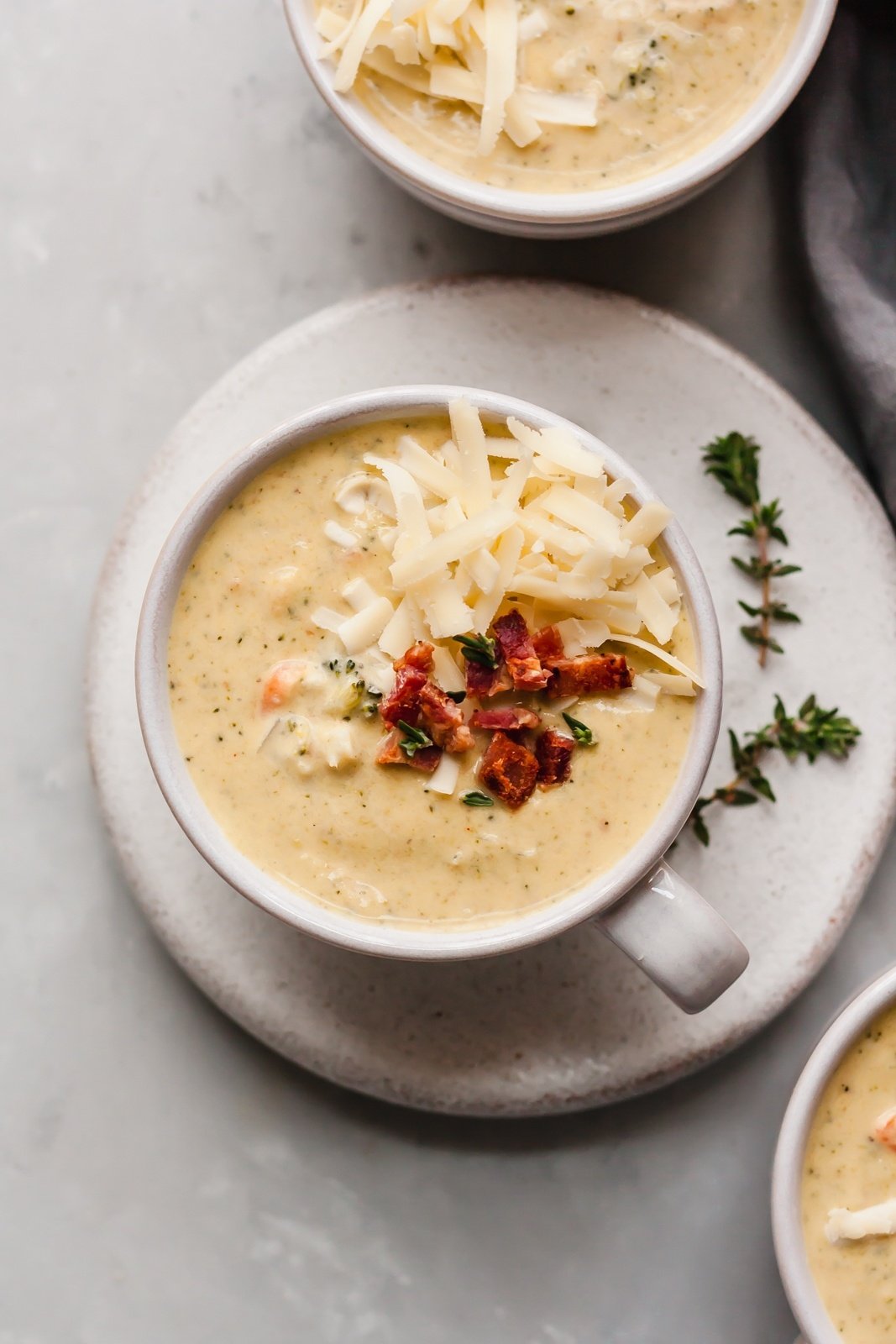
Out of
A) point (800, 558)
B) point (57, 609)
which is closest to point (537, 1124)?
point (800, 558)

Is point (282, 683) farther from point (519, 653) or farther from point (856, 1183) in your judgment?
point (856, 1183)

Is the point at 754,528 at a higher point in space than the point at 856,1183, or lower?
higher

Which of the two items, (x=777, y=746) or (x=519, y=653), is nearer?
(x=519, y=653)

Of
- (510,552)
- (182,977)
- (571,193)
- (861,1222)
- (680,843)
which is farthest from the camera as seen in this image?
(182,977)

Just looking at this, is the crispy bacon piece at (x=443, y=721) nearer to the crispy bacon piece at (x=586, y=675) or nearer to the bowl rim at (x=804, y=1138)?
the crispy bacon piece at (x=586, y=675)

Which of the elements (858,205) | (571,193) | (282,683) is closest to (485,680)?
(282,683)
